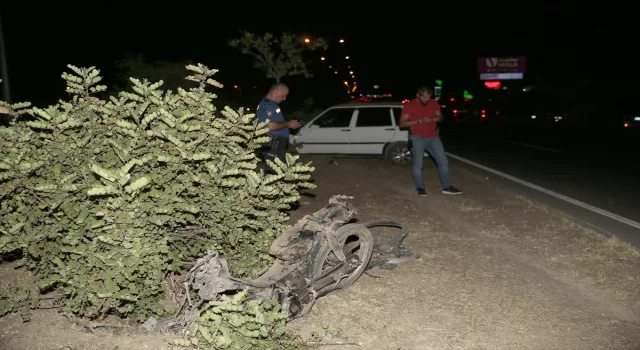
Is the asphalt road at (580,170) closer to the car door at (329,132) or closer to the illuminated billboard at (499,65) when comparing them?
the car door at (329,132)

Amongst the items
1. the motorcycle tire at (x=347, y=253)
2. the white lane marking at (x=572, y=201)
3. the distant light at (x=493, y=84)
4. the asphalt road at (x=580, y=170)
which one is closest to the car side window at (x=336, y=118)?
the asphalt road at (x=580, y=170)

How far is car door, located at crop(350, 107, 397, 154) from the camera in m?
13.3

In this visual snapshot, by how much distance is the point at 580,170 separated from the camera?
1286 cm

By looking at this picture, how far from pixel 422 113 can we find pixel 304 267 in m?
5.15

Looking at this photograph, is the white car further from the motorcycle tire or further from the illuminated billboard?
the illuminated billboard

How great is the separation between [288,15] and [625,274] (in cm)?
2453

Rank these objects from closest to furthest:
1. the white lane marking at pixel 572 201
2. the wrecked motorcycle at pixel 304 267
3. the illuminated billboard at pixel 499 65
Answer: the wrecked motorcycle at pixel 304 267 < the white lane marking at pixel 572 201 < the illuminated billboard at pixel 499 65

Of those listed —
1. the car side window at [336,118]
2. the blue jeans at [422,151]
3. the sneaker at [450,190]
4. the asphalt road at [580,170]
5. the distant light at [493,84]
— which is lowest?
the asphalt road at [580,170]

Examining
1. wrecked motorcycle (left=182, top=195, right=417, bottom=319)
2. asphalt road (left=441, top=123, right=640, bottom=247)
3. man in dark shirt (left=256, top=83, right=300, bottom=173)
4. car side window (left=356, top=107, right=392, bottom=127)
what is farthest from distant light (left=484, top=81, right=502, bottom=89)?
wrecked motorcycle (left=182, top=195, right=417, bottom=319)

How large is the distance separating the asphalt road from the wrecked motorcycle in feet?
13.5

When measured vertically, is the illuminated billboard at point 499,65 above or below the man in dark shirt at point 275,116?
above

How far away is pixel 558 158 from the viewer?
15.3m

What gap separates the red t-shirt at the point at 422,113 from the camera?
885cm

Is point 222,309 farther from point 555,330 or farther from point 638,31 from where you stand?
point 638,31
